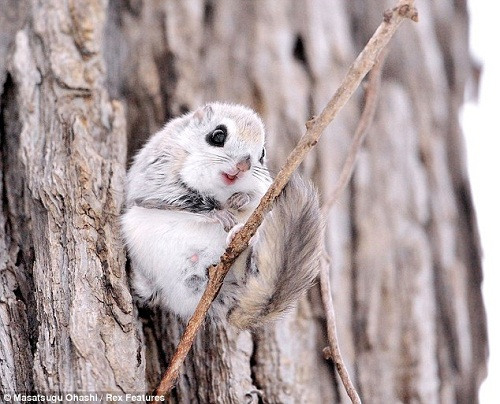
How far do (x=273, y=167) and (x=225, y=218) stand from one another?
36.6 inches

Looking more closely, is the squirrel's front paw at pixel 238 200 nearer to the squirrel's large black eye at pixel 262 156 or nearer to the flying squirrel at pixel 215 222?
the flying squirrel at pixel 215 222

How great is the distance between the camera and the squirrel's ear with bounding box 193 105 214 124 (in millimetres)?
2873

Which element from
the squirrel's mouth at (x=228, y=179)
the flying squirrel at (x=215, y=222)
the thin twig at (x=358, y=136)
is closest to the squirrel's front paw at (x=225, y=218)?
the flying squirrel at (x=215, y=222)

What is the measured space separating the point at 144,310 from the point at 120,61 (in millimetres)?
1357

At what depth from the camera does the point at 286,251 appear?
230 cm

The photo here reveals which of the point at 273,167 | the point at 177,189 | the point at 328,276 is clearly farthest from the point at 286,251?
the point at 273,167

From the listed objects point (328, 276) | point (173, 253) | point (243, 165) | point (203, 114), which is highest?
point (203, 114)

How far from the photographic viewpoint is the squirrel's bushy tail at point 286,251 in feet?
7.53

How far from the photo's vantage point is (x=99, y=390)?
2203mm

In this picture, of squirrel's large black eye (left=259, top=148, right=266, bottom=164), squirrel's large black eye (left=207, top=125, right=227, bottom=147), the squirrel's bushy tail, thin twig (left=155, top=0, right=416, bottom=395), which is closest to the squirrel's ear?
squirrel's large black eye (left=207, top=125, right=227, bottom=147)

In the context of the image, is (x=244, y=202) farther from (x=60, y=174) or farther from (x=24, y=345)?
(x=24, y=345)

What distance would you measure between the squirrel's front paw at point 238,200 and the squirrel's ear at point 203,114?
1.26ft

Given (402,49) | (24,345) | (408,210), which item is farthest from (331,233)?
(24,345)

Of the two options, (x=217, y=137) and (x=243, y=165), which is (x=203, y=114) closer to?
(x=217, y=137)
